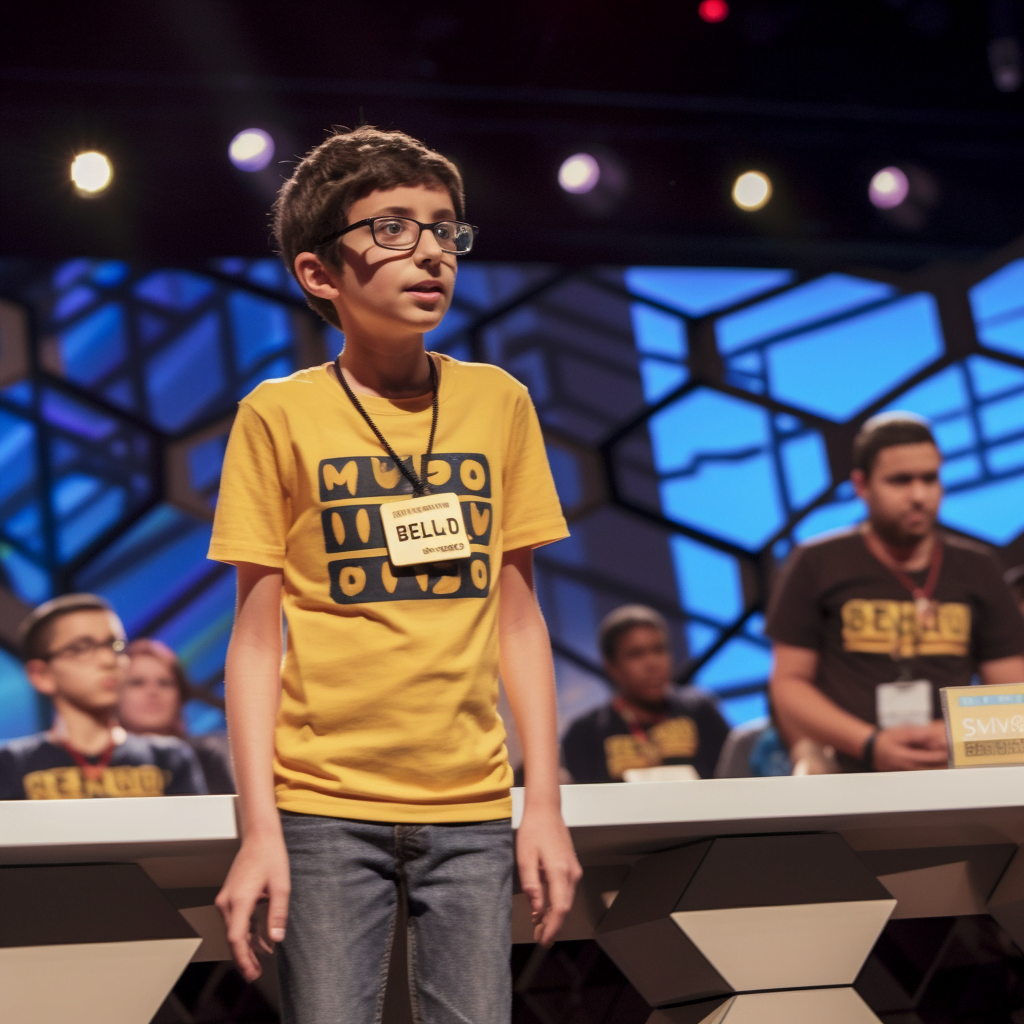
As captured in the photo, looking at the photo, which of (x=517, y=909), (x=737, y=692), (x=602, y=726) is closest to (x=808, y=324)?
(x=737, y=692)

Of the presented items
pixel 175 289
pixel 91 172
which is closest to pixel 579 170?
pixel 175 289

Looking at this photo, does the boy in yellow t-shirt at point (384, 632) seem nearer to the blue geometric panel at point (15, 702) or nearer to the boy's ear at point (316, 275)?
the boy's ear at point (316, 275)

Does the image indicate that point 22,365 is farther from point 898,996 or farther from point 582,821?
point 582,821

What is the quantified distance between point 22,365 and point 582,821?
388cm

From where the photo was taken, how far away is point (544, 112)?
14.3ft

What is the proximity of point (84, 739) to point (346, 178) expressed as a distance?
2447 millimetres

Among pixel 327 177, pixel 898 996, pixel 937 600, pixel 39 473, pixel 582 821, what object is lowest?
pixel 898 996

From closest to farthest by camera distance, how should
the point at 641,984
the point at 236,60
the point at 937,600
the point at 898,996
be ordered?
the point at 641,984
the point at 898,996
the point at 937,600
the point at 236,60

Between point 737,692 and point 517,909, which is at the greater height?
point 737,692

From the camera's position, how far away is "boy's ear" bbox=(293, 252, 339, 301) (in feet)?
3.45

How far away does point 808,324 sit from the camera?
16.4ft

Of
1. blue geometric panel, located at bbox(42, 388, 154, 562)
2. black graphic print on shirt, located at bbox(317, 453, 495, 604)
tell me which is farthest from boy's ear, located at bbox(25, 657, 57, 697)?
black graphic print on shirt, located at bbox(317, 453, 495, 604)

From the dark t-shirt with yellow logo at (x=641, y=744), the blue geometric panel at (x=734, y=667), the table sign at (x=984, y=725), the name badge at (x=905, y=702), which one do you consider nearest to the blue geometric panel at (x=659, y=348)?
the blue geometric panel at (x=734, y=667)

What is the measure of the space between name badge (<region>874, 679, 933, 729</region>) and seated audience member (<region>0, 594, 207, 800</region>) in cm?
172
